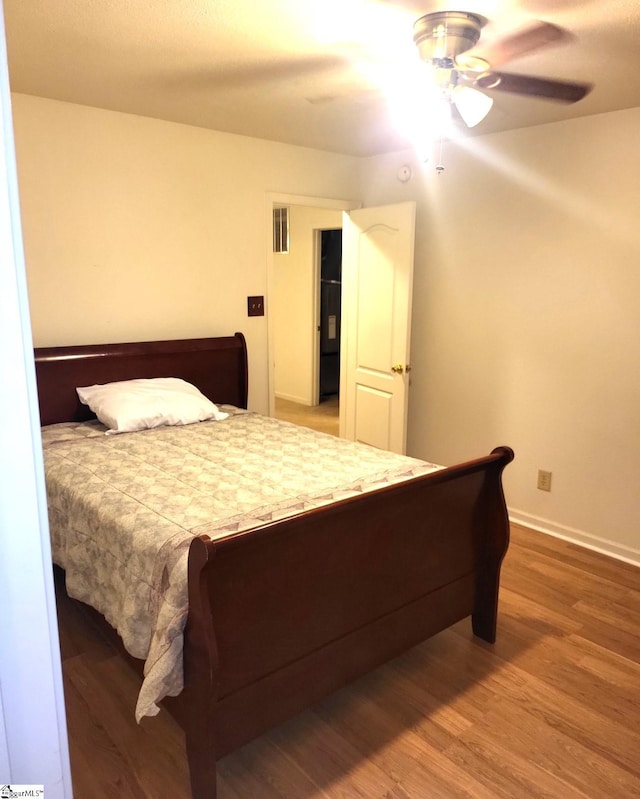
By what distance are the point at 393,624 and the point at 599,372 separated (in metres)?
1.93

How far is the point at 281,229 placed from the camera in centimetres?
620

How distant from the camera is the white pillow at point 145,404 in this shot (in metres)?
2.93

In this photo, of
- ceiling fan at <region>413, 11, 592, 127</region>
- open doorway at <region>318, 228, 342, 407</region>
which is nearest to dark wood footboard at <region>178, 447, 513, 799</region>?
ceiling fan at <region>413, 11, 592, 127</region>

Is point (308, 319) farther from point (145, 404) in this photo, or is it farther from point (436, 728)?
point (436, 728)

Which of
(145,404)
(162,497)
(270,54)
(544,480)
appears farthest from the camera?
(544,480)

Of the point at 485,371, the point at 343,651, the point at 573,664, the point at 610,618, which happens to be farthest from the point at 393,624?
the point at 485,371

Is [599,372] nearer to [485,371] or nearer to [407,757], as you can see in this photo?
[485,371]

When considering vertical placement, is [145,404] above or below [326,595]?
above

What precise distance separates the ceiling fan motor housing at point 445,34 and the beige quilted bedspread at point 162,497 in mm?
1540

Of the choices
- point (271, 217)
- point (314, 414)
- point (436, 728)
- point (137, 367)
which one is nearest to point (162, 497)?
point (436, 728)

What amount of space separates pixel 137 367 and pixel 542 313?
2357mm

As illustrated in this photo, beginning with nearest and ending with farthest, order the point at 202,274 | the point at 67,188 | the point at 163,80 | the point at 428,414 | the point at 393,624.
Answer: the point at 393,624 → the point at 163,80 → the point at 67,188 → the point at 202,274 → the point at 428,414

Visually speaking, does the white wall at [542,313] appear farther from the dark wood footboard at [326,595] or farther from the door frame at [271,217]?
the dark wood footboard at [326,595]

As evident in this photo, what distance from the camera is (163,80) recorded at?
8.48 feet
